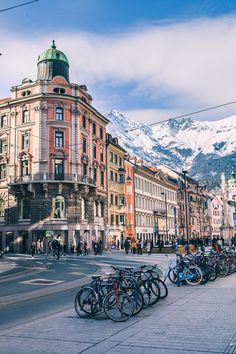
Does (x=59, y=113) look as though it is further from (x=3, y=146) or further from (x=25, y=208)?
(x=25, y=208)

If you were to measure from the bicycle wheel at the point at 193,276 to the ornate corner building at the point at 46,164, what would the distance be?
3472 cm

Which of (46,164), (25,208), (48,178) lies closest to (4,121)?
(46,164)

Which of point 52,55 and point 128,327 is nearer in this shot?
point 128,327

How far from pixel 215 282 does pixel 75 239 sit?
3536 centimetres

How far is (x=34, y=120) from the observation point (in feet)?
168

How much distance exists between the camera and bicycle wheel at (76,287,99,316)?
376 inches

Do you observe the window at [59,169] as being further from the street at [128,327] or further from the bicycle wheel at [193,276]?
the street at [128,327]

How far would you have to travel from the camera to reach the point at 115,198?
63719mm

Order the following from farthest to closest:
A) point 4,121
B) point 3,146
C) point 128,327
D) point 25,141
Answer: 1. point 4,121
2. point 3,146
3. point 25,141
4. point 128,327

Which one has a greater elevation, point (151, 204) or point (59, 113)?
point (59, 113)

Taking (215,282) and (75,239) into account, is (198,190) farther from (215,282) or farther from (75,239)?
(215,282)

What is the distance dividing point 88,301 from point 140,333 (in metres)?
2.29

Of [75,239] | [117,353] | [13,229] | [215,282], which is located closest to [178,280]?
[215,282]

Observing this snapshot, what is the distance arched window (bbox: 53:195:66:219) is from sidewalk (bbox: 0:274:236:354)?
3948 centimetres
